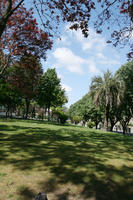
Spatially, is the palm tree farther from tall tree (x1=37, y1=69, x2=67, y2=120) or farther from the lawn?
the lawn

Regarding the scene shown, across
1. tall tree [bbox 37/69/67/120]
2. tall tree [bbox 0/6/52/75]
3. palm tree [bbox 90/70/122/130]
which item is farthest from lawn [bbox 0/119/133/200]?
tall tree [bbox 37/69/67/120]

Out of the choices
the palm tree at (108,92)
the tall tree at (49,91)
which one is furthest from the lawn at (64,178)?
the tall tree at (49,91)

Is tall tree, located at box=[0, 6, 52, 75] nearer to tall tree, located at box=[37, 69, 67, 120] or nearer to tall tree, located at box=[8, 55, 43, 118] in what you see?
tall tree, located at box=[8, 55, 43, 118]

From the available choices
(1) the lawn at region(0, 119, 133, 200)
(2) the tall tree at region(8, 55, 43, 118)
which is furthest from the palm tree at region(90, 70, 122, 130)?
(1) the lawn at region(0, 119, 133, 200)

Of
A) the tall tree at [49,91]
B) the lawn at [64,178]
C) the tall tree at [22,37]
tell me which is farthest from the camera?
the tall tree at [49,91]

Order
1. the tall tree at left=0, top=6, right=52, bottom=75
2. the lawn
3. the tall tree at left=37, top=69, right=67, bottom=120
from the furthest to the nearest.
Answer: the tall tree at left=37, top=69, right=67, bottom=120, the tall tree at left=0, top=6, right=52, bottom=75, the lawn

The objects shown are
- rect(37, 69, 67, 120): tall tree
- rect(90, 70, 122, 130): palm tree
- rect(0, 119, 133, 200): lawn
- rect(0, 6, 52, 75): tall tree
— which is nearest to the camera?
rect(0, 119, 133, 200): lawn

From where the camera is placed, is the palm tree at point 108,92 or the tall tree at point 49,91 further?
the tall tree at point 49,91

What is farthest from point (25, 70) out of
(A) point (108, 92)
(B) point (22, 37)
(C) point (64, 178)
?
(C) point (64, 178)

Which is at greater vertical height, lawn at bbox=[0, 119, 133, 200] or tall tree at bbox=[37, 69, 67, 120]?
tall tree at bbox=[37, 69, 67, 120]

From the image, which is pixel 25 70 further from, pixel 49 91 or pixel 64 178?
pixel 64 178

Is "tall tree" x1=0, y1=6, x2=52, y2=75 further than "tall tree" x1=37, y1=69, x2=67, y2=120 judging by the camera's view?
No

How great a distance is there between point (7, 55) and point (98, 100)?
616 inches

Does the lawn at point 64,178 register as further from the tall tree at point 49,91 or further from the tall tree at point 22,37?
the tall tree at point 49,91
